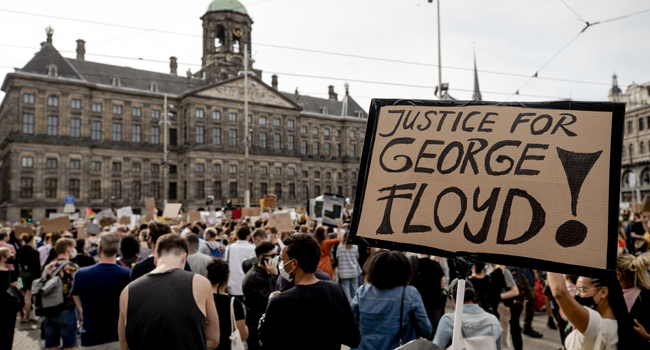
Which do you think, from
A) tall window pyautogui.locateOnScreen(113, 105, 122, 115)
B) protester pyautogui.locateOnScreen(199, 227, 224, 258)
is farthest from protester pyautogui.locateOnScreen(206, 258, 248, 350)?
tall window pyautogui.locateOnScreen(113, 105, 122, 115)

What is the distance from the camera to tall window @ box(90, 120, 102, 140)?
162ft

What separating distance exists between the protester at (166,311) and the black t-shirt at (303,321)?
0.43 metres

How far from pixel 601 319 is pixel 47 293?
5827 millimetres

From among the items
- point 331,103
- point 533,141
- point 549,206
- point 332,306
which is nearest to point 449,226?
point 549,206

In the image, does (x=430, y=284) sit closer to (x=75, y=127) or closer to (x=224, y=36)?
(x=75, y=127)

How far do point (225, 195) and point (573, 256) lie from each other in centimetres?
5346

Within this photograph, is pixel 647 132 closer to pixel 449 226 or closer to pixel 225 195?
pixel 225 195

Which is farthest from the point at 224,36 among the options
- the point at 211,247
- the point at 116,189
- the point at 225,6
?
the point at 211,247

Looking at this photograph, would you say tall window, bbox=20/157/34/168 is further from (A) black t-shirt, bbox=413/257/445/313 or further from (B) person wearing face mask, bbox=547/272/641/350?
(B) person wearing face mask, bbox=547/272/641/350

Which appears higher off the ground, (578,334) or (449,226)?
(449,226)

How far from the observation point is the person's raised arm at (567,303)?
2.21 meters

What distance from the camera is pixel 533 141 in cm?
209

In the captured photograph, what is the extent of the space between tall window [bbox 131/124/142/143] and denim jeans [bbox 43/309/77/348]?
49.9 m

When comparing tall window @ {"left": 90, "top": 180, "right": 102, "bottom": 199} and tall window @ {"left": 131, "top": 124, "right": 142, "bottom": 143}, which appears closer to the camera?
tall window @ {"left": 90, "top": 180, "right": 102, "bottom": 199}
